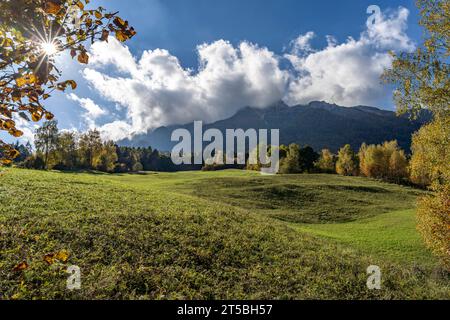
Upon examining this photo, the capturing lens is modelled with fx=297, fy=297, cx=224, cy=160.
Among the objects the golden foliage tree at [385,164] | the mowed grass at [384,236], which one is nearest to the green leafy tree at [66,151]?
the mowed grass at [384,236]

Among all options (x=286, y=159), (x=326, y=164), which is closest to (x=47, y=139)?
(x=286, y=159)

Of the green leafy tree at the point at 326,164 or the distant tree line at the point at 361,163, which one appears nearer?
the distant tree line at the point at 361,163

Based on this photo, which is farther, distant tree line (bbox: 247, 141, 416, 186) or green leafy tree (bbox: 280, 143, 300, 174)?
green leafy tree (bbox: 280, 143, 300, 174)

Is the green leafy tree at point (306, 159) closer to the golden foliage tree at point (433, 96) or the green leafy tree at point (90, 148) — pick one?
the green leafy tree at point (90, 148)

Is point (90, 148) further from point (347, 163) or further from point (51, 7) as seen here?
point (51, 7)

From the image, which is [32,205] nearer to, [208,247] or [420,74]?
[208,247]

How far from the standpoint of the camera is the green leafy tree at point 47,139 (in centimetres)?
8288

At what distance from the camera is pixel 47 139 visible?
83938 mm

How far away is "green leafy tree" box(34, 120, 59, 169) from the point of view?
8288 centimetres

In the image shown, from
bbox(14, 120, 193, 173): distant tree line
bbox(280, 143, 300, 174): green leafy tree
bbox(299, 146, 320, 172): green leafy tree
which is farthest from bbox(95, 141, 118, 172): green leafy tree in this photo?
bbox(299, 146, 320, 172): green leafy tree

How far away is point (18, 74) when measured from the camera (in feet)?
11.6

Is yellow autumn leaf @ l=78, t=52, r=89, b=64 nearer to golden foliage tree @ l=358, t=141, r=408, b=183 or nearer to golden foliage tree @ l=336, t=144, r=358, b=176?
golden foliage tree @ l=358, t=141, r=408, b=183

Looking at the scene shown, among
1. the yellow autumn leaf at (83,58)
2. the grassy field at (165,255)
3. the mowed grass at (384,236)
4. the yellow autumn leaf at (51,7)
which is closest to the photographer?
the yellow autumn leaf at (51,7)

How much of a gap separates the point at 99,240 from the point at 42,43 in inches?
518
